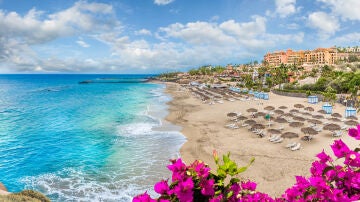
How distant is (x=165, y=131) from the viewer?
25.2m

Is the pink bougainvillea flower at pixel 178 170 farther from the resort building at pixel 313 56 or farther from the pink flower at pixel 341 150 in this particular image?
the resort building at pixel 313 56

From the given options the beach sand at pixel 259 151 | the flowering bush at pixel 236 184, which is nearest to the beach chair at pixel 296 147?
the beach sand at pixel 259 151

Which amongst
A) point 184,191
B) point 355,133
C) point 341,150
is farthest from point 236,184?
point 355,133

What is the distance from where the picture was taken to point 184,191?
6.15ft

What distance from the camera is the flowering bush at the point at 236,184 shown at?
1938mm

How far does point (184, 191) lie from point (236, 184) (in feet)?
2.03

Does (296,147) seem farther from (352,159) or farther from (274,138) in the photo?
(352,159)

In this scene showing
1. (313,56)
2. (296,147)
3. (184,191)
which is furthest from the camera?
(313,56)

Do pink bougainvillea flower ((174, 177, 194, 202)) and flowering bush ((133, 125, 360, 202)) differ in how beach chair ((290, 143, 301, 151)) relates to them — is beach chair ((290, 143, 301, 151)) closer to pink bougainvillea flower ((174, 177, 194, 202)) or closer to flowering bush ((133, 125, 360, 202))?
flowering bush ((133, 125, 360, 202))

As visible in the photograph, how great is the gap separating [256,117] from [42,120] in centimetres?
2976

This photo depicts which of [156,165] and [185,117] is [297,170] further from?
[185,117]

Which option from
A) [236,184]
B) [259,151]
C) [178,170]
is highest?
[178,170]

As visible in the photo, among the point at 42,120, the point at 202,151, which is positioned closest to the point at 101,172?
the point at 202,151

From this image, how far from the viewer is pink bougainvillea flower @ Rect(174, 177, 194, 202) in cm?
185
